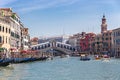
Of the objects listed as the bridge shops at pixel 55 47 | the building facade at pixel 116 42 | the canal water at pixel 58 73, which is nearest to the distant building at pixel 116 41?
the building facade at pixel 116 42

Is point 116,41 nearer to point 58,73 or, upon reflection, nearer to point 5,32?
point 5,32

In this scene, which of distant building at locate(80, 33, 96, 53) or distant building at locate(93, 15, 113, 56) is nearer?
distant building at locate(93, 15, 113, 56)

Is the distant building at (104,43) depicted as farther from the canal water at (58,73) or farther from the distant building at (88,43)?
the canal water at (58,73)

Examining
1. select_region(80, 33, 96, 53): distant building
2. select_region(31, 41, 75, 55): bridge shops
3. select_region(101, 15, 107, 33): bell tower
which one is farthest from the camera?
select_region(31, 41, 75, 55): bridge shops

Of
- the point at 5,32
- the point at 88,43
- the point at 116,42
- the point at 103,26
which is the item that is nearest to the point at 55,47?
the point at 88,43

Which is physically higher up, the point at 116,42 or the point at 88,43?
the point at 88,43

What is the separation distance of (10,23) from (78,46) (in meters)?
69.1

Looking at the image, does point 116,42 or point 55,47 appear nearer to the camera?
point 116,42

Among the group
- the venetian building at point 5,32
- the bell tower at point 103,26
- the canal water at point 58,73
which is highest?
the bell tower at point 103,26

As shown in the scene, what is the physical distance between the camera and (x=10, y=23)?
47938 millimetres

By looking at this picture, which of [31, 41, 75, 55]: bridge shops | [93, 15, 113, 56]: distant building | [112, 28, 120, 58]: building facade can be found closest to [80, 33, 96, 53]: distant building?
[31, 41, 75, 55]: bridge shops

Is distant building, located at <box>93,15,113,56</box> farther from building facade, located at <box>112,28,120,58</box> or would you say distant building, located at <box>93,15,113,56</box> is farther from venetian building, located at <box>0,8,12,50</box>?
venetian building, located at <box>0,8,12,50</box>

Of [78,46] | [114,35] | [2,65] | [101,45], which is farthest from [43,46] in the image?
[2,65]

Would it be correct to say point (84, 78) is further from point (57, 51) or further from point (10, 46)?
point (57, 51)
